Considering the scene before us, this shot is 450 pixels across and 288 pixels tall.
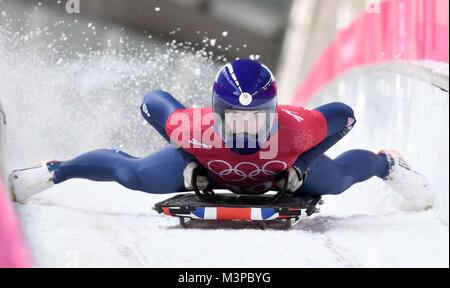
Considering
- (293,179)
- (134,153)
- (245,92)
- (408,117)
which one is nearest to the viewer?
(245,92)

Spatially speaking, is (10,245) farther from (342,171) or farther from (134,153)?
(134,153)

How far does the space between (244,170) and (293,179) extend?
16cm

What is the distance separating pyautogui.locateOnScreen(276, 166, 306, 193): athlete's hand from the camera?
2.83 metres

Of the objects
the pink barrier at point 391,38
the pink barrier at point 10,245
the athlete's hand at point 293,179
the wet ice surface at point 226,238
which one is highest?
the pink barrier at point 391,38

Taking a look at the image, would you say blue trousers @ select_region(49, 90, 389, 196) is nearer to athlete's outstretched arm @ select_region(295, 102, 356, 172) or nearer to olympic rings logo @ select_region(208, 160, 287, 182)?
athlete's outstretched arm @ select_region(295, 102, 356, 172)

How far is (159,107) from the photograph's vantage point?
3064 mm

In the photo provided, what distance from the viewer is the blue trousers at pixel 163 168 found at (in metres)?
3.04

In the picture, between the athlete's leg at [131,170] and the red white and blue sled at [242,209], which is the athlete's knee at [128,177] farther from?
the red white and blue sled at [242,209]

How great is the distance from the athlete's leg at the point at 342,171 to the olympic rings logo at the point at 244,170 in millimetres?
165

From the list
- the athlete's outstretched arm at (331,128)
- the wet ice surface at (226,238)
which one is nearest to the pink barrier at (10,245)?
the wet ice surface at (226,238)

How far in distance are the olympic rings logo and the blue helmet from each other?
0.17m

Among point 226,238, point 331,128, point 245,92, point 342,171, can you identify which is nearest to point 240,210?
point 226,238

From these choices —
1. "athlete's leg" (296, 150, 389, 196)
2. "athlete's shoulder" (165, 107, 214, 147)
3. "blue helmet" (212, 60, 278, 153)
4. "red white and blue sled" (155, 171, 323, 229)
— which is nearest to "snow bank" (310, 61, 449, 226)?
"athlete's leg" (296, 150, 389, 196)
